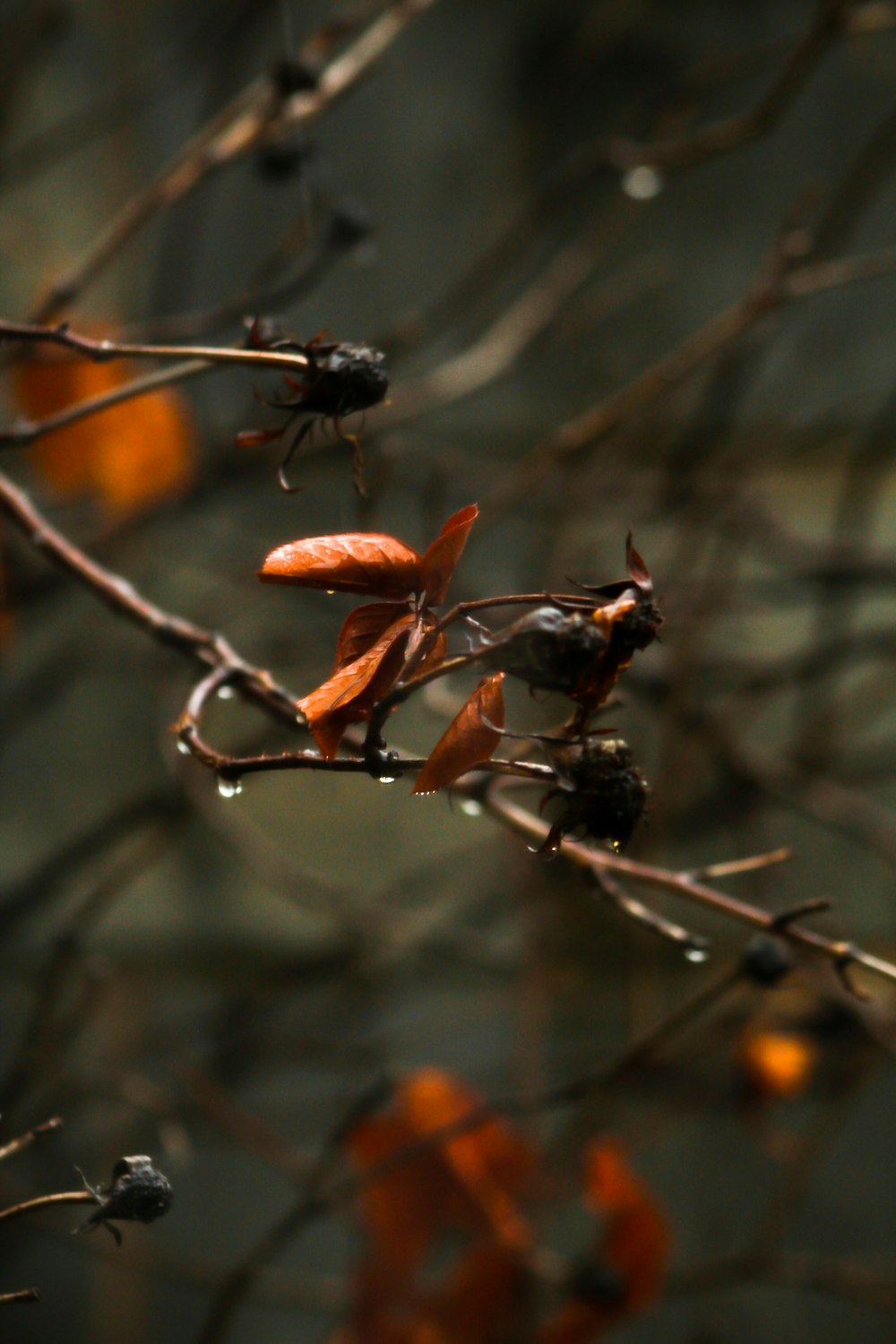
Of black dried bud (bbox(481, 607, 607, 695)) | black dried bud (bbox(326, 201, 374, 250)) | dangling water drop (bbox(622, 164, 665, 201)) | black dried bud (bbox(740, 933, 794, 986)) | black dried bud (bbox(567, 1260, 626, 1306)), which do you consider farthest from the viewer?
dangling water drop (bbox(622, 164, 665, 201))

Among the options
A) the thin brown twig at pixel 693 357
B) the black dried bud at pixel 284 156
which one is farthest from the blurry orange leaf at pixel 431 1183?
the black dried bud at pixel 284 156

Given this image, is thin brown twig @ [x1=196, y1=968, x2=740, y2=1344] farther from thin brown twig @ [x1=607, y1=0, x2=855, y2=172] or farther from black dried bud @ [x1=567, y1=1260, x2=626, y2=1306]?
thin brown twig @ [x1=607, y1=0, x2=855, y2=172]

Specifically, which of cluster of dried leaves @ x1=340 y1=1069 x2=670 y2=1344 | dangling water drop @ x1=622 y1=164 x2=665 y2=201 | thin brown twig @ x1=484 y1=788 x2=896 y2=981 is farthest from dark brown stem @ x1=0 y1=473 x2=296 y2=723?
dangling water drop @ x1=622 y1=164 x2=665 y2=201

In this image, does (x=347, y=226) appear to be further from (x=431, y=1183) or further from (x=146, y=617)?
(x=431, y=1183)

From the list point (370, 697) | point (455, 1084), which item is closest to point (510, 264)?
point (455, 1084)

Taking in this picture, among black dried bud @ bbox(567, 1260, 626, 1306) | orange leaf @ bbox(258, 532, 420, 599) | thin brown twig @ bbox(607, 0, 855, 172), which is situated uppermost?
thin brown twig @ bbox(607, 0, 855, 172)

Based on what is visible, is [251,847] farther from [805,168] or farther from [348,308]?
[805,168]

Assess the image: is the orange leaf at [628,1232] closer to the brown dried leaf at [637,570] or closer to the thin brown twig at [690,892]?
the thin brown twig at [690,892]
